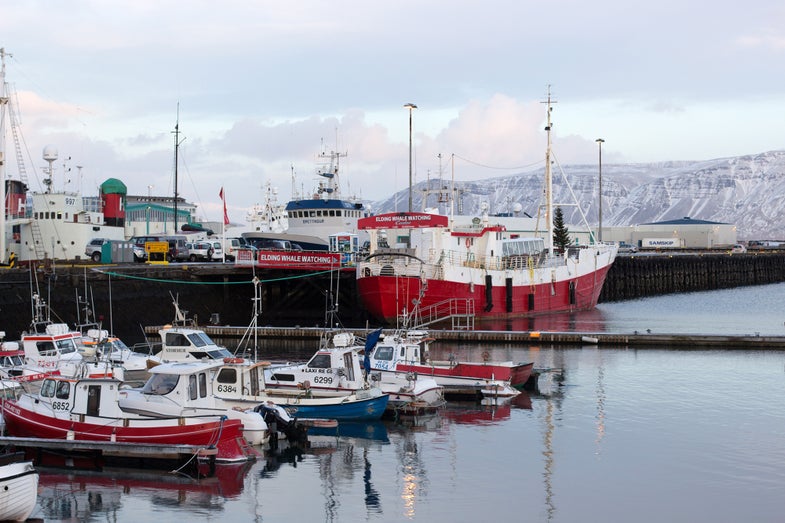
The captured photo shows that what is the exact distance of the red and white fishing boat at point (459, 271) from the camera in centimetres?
5403

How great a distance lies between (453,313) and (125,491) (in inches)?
1392

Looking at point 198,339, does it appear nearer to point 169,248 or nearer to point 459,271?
point 459,271

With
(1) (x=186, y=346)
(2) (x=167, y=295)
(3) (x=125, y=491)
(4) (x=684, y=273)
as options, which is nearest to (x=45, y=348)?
(1) (x=186, y=346)

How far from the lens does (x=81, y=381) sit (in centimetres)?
2514

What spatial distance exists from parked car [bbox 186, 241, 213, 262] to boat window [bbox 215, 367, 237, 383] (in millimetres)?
40765

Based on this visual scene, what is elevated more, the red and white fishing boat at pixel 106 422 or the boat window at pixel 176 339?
the boat window at pixel 176 339

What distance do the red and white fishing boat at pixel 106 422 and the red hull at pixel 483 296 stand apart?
Answer: 21338mm

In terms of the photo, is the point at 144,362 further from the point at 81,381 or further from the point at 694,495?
the point at 694,495

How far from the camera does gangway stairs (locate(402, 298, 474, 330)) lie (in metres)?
54.6

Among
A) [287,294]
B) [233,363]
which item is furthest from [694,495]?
[287,294]

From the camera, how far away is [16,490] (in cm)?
1947

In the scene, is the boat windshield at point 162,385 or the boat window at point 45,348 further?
the boat window at point 45,348

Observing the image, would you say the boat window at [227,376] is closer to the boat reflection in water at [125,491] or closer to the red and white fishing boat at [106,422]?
the red and white fishing boat at [106,422]

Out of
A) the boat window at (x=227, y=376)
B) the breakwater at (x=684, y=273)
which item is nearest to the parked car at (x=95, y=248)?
the boat window at (x=227, y=376)
